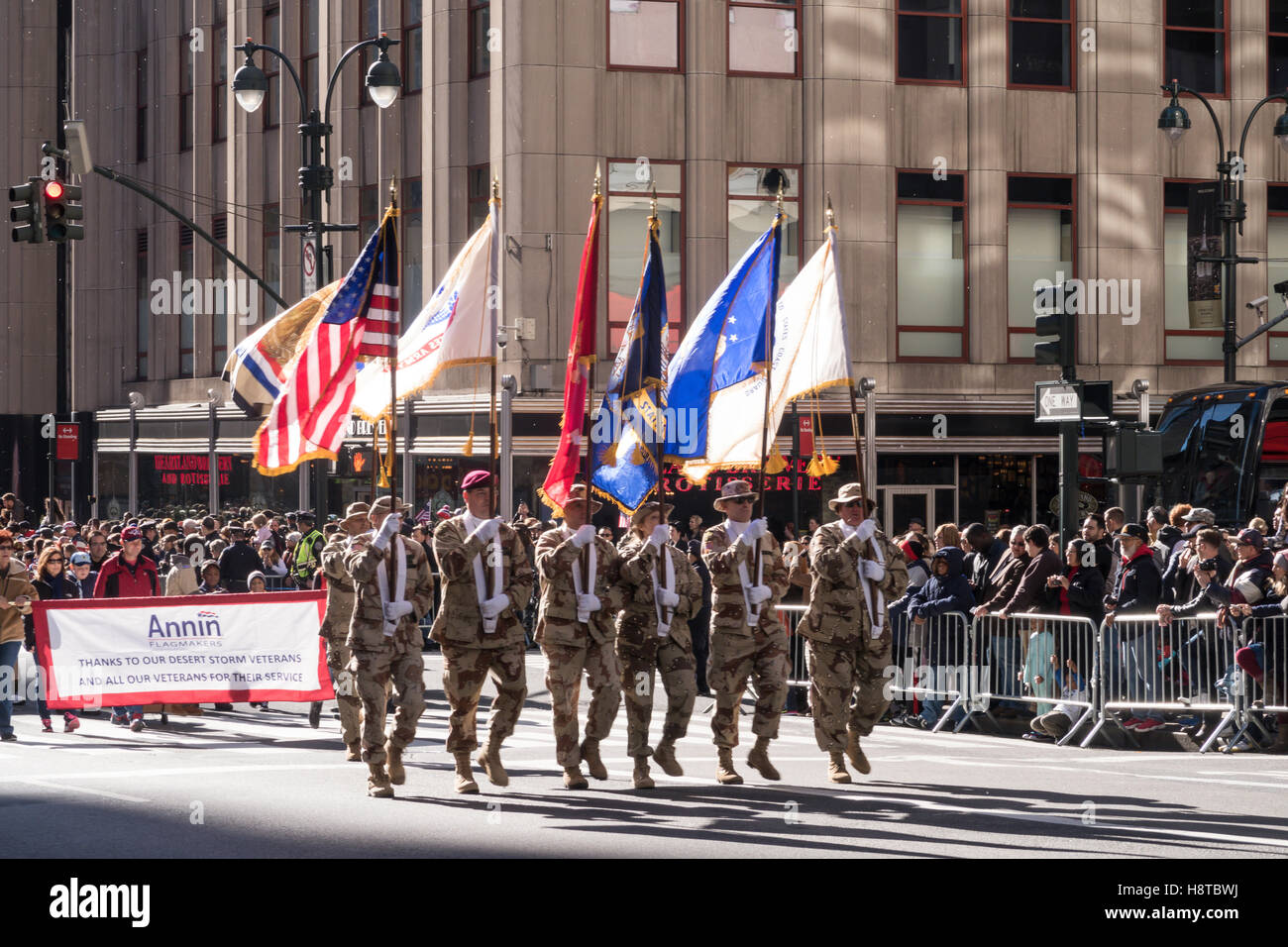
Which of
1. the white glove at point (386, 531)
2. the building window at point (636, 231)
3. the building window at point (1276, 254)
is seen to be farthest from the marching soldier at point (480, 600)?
the building window at point (1276, 254)

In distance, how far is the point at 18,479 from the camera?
48812mm

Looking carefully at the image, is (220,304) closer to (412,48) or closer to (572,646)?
(412,48)

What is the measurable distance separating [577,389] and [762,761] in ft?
12.0

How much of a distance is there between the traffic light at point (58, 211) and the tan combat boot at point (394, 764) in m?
10.5

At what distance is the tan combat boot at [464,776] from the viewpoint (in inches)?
461

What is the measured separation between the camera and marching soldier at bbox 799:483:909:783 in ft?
40.2

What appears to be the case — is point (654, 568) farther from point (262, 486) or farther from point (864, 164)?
point (262, 486)

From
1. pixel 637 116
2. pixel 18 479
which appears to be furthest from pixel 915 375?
pixel 18 479

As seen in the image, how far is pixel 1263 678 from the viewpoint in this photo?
14391 millimetres

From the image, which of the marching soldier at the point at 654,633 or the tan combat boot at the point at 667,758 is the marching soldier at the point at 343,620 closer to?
the marching soldier at the point at 654,633

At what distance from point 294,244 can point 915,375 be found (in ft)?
41.5

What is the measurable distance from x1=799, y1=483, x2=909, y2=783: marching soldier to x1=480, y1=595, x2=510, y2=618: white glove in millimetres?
2187

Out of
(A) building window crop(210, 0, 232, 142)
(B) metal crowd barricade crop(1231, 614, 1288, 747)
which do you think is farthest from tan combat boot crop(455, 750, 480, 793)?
(A) building window crop(210, 0, 232, 142)

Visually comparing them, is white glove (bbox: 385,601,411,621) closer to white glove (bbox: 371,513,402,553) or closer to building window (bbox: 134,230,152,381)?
white glove (bbox: 371,513,402,553)
